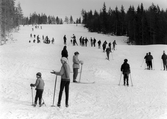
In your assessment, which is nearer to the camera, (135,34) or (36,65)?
(36,65)

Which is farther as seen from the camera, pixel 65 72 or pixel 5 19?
pixel 5 19

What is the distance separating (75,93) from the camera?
10.3 meters

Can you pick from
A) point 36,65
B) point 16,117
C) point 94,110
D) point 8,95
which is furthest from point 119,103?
point 36,65

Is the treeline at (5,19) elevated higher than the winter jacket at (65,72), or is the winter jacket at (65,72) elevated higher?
the treeline at (5,19)

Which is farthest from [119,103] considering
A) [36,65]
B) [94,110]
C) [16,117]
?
[36,65]

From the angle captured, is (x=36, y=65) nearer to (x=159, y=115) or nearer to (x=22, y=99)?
(x=22, y=99)

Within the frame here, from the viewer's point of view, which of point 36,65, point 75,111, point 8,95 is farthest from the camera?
point 36,65

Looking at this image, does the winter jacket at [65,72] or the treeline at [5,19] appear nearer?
the winter jacket at [65,72]

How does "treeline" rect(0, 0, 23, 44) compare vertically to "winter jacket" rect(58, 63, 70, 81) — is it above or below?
above

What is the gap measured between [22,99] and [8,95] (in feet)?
3.52

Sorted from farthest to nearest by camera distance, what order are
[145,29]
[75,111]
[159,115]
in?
[145,29] → [75,111] → [159,115]

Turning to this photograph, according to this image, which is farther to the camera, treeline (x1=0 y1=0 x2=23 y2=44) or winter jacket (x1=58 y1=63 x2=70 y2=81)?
treeline (x1=0 y1=0 x2=23 y2=44)

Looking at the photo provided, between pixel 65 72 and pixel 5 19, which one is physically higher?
pixel 5 19

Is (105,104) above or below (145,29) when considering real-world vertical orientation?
below
